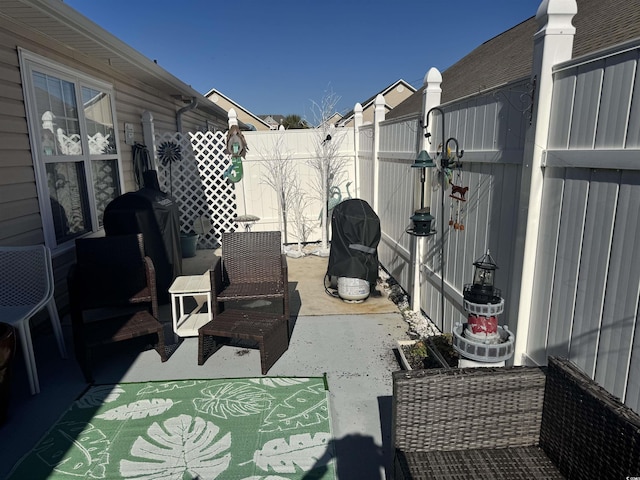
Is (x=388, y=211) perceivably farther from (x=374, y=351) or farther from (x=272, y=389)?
(x=272, y=389)

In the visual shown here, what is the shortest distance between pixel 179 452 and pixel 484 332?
5.49 ft

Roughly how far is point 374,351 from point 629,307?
1.98 m

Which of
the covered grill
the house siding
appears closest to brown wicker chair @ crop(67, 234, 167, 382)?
the house siding

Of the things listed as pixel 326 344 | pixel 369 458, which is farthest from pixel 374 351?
pixel 369 458

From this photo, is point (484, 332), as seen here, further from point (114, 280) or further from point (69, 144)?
point (69, 144)

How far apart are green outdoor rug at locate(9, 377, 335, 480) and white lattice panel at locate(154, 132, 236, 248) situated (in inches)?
173

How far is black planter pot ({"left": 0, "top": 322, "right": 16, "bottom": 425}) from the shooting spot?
2309 millimetres

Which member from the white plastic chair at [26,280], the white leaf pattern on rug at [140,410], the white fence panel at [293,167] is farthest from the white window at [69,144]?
the white fence panel at [293,167]

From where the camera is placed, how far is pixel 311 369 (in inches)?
116

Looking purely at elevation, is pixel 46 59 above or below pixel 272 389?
above

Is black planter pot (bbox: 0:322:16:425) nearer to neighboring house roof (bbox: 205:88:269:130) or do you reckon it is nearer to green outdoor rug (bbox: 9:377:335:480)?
green outdoor rug (bbox: 9:377:335:480)

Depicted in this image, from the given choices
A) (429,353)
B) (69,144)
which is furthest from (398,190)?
(69,144)

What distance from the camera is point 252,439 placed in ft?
7.28

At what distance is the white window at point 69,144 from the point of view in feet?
11.8
